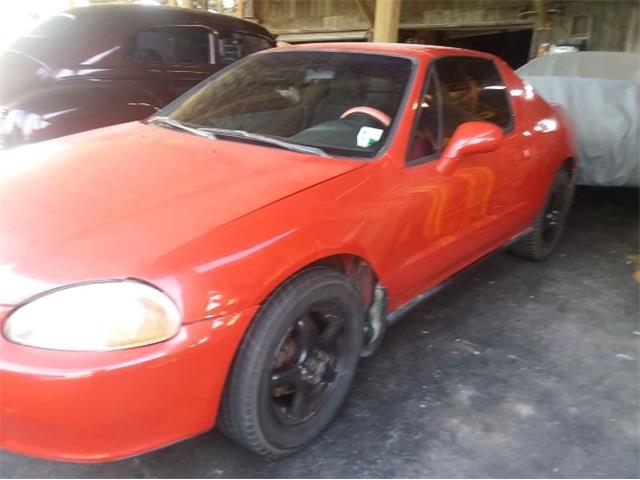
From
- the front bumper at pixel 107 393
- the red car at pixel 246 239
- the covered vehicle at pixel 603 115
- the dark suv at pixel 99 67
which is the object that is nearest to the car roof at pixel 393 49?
the red car at pixel 246 239

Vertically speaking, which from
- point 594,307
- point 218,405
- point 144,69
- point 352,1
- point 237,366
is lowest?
point 594,307

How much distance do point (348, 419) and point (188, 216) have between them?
42.5 inches

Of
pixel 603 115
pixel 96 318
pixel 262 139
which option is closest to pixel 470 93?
pixel 262 139

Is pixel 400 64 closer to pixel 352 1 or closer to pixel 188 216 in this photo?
pixel 188 216

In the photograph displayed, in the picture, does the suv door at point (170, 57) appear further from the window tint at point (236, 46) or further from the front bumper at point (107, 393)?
the front bumper at point (107, 393)

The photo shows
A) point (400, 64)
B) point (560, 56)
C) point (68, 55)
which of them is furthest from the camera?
point (560, 56)

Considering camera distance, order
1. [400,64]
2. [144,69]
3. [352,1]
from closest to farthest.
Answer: [400,64], [144,69], [352,1]

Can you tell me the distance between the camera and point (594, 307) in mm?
3494

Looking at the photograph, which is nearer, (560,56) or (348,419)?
(348,419)

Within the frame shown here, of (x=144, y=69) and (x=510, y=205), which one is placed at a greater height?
(x=144, y=69)

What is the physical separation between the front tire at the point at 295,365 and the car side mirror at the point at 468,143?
0.81 m

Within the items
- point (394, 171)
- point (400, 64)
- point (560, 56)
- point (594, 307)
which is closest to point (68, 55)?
point (400, 64)

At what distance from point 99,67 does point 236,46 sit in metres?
1.62

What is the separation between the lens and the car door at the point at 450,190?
8.24 ft
